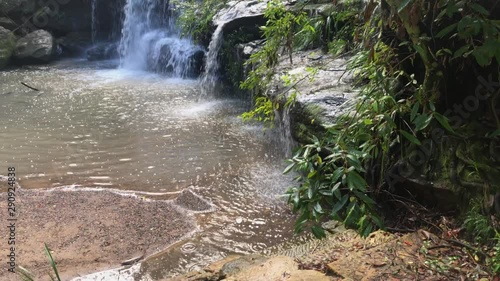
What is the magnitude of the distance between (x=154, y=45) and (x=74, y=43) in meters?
3.89

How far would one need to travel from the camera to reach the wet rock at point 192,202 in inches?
187

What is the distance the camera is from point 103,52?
47.1ft

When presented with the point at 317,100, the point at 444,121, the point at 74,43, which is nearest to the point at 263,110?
the point at 317,100

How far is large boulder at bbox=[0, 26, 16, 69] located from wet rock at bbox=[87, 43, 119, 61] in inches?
81.9

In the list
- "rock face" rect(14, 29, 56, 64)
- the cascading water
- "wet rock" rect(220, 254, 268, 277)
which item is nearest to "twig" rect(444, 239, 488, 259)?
Answer: "wet rock" rect(220, 254, 268, 277)

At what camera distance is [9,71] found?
12.3 meters

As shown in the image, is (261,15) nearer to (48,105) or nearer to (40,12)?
(48,105)

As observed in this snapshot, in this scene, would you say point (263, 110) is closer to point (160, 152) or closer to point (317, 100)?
point (317, 100)

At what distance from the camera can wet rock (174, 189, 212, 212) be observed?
4.75 m

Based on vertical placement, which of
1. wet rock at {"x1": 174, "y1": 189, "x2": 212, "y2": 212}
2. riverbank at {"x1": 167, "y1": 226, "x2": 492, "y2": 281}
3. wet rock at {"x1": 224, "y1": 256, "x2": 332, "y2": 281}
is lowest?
wet rock at {"x1": 174, "y1": 189, "x2": 212, "y2": 212}

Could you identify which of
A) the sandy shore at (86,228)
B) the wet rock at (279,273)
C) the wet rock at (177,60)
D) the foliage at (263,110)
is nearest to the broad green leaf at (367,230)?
the wet rock at (279,273)

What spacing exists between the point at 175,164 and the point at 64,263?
7.49ft

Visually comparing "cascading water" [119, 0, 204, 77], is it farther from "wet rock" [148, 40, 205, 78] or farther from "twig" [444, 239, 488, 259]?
"twig" [444, 239, 488, 259]

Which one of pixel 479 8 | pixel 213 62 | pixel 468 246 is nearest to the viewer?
pixel 479 8
